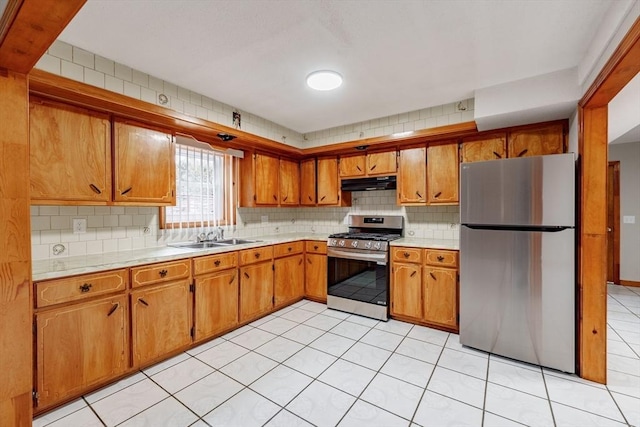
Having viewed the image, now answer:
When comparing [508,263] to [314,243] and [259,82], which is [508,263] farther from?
[259,82]

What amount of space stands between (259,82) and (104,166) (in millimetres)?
1451

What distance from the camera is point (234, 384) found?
2.11 metres

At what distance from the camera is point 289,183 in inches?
166

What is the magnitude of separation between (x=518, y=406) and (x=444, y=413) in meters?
0.50

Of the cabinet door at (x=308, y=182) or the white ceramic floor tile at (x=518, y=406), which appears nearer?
the white ceramic floor tile at (x=518, y=406)

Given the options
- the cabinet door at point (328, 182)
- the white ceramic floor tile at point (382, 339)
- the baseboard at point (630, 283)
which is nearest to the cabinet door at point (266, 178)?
the cabinet door at point (328, 182)

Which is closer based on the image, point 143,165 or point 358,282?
point 143,165

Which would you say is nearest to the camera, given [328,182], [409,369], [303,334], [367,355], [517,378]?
[517,378]

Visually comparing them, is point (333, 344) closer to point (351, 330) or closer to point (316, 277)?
point (351, 330)

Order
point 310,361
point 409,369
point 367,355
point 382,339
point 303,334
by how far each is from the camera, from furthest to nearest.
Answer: point 303,334 → point 382,339 → point 367,355 → point 310,361 → point 409,369

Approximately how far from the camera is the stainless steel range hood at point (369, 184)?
11.8 ft

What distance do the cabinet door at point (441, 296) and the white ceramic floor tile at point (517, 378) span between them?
24.0 inches

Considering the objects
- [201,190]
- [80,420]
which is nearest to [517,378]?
[80,420]

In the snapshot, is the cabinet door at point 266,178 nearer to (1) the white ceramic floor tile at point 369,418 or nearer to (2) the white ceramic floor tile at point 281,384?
(2) the white ceramic floor tile at point 281,384
